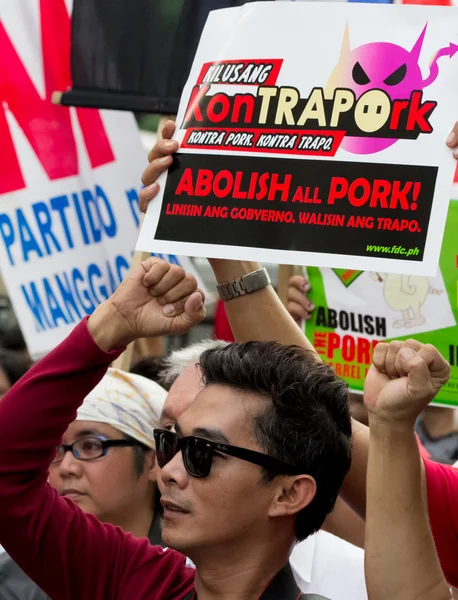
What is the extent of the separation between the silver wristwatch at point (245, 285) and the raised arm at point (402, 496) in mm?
894

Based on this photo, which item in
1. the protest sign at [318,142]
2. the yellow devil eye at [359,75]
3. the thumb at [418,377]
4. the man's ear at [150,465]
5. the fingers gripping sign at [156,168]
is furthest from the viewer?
the man's ear at [150,465]

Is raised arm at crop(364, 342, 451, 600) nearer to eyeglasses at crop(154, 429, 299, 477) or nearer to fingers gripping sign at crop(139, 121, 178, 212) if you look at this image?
eyeglasses at crop(154, 429, 299, 477)

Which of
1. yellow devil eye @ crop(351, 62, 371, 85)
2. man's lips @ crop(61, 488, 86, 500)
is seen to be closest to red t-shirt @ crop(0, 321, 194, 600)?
yellow devil eye @ crop(351, 62, 371, 85)

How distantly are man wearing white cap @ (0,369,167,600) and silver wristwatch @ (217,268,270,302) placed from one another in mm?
867

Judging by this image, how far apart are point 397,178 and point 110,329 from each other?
708 millimetres

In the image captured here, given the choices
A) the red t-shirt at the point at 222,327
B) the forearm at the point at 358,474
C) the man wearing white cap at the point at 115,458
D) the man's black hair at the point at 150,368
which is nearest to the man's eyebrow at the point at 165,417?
the man wearing white cap at the point at 115,458

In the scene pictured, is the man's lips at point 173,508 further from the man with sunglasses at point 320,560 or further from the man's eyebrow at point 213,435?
the man with sunglasses at point 320,560

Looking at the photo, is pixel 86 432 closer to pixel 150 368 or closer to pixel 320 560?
pixel 150 368

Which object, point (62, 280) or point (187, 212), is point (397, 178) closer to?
point (187, 212)

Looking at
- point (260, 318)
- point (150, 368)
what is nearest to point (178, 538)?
point (260, 318)

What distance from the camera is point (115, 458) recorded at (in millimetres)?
3590

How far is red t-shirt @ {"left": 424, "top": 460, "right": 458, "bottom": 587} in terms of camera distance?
2.41 m

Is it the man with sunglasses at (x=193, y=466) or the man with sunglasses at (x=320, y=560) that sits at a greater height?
the man with sunglasses at (x=193, y=466)

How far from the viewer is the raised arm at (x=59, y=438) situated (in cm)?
237
